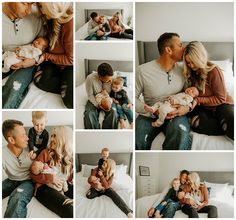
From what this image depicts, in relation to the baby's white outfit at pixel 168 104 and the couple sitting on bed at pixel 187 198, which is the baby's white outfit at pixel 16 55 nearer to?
the baby's white outfit at pixel 168 104

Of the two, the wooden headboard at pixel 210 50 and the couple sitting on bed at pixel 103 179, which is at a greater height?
the wooden headboard at pixel 210 50

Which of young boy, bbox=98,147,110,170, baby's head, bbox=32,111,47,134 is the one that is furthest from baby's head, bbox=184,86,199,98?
baby's head, bbox=32,111,47,134

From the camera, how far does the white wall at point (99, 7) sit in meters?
2.44

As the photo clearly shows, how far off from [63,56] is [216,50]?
0.66m

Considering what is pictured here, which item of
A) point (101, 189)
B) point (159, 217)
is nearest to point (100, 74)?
point (101, 189)

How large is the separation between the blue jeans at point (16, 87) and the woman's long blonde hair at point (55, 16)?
0.52 ft

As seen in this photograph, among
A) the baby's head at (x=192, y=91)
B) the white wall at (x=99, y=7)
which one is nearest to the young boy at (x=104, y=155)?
the baby's head at (x=192, y=91)

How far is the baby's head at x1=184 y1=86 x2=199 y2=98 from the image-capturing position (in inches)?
96.4

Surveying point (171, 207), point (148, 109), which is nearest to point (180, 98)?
point (148, 109)

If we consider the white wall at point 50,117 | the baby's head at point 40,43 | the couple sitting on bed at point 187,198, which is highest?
the baby's head at point 40,43

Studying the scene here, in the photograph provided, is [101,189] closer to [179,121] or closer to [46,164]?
[46,164]

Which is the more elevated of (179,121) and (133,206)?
(179,121)

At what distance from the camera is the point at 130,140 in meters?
2.46

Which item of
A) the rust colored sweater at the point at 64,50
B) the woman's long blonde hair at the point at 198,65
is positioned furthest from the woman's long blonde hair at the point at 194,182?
the rust colored sweater at the point at 64,50
